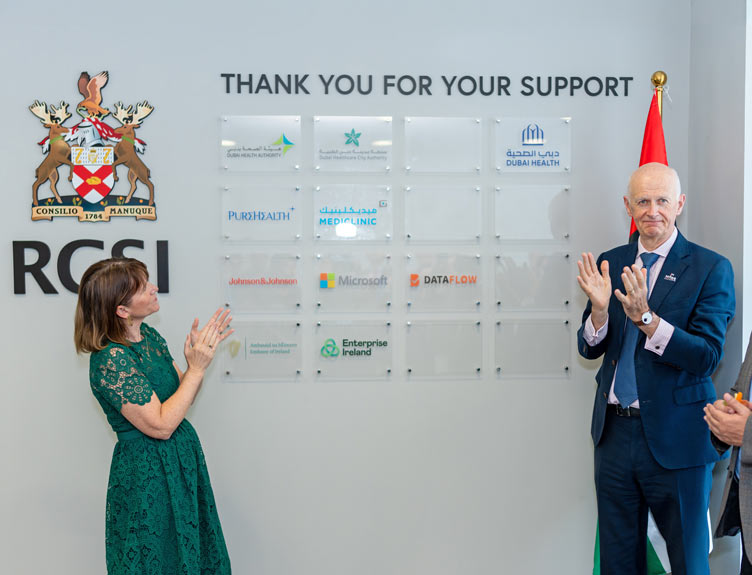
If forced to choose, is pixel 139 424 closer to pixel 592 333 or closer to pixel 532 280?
pixel 592 333

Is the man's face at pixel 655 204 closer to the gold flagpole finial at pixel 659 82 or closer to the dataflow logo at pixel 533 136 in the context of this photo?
the gold flagpole finial at pixel 659 82

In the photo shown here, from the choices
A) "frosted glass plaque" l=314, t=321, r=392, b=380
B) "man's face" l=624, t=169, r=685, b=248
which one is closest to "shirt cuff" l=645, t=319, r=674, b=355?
"man's face" l=624, t=169, r=685, b=248

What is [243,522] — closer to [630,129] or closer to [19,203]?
[19,203]

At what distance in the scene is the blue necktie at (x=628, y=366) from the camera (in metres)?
2.17

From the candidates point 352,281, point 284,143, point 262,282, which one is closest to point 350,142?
point 284,143

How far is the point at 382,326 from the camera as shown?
2.67 m

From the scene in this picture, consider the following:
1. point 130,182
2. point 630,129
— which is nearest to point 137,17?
point 130,182

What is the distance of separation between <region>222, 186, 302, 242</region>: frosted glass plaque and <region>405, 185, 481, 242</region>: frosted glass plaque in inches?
19.3

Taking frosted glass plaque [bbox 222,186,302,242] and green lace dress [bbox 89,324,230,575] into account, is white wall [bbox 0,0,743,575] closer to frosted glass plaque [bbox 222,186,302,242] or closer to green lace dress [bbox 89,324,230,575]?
frosted glass plaque [bbox 222,186,302,242]

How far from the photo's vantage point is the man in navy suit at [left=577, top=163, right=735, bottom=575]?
2.09 m

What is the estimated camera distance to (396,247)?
267 cm

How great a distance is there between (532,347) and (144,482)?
1.65 m

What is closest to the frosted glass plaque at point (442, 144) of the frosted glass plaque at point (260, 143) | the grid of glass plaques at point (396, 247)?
the grid of glass plaques at point (396, 247)

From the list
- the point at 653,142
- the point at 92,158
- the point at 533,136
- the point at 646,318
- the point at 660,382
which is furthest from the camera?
the point at 533,136
